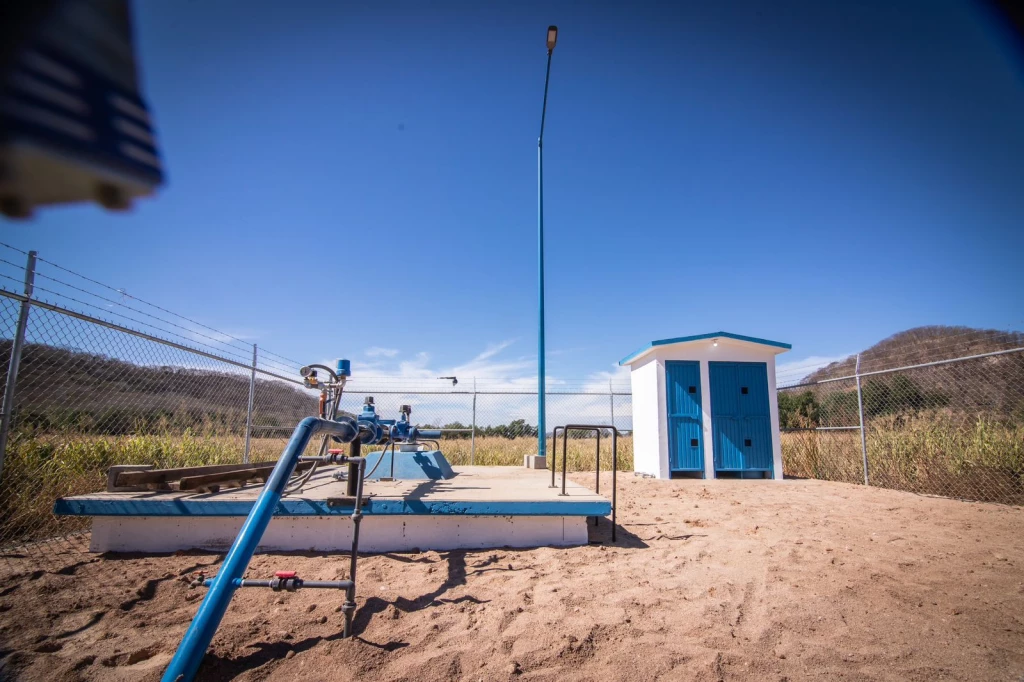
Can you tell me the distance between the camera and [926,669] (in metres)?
1.96

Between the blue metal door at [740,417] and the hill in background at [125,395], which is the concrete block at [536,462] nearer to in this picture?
the hill in background at [125,395]

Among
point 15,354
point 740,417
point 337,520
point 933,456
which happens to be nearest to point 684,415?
point 740,417

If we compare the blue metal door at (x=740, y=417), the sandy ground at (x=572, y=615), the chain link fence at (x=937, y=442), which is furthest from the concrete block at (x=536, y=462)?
the chain link fence at (x=937, y=442)

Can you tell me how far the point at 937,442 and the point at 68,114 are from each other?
1015 centimetres

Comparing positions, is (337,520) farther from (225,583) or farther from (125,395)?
(125,395)

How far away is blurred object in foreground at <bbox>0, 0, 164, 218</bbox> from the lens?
0.76 meters

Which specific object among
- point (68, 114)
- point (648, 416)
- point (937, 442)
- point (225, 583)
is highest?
point (68, 114)

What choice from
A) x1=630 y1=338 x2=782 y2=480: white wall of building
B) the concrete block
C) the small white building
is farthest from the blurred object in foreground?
x1=630 y1=338 x2=782 y2=480: white wall of building

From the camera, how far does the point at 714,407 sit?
931 cm

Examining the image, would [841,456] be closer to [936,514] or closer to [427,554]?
[936,514]

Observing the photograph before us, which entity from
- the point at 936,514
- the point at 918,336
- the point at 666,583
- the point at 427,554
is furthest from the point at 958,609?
the point at 918,336

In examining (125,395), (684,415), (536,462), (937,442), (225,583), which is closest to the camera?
(225,583)

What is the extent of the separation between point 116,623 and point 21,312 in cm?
247

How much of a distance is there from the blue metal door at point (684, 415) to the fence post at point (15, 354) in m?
9.07
